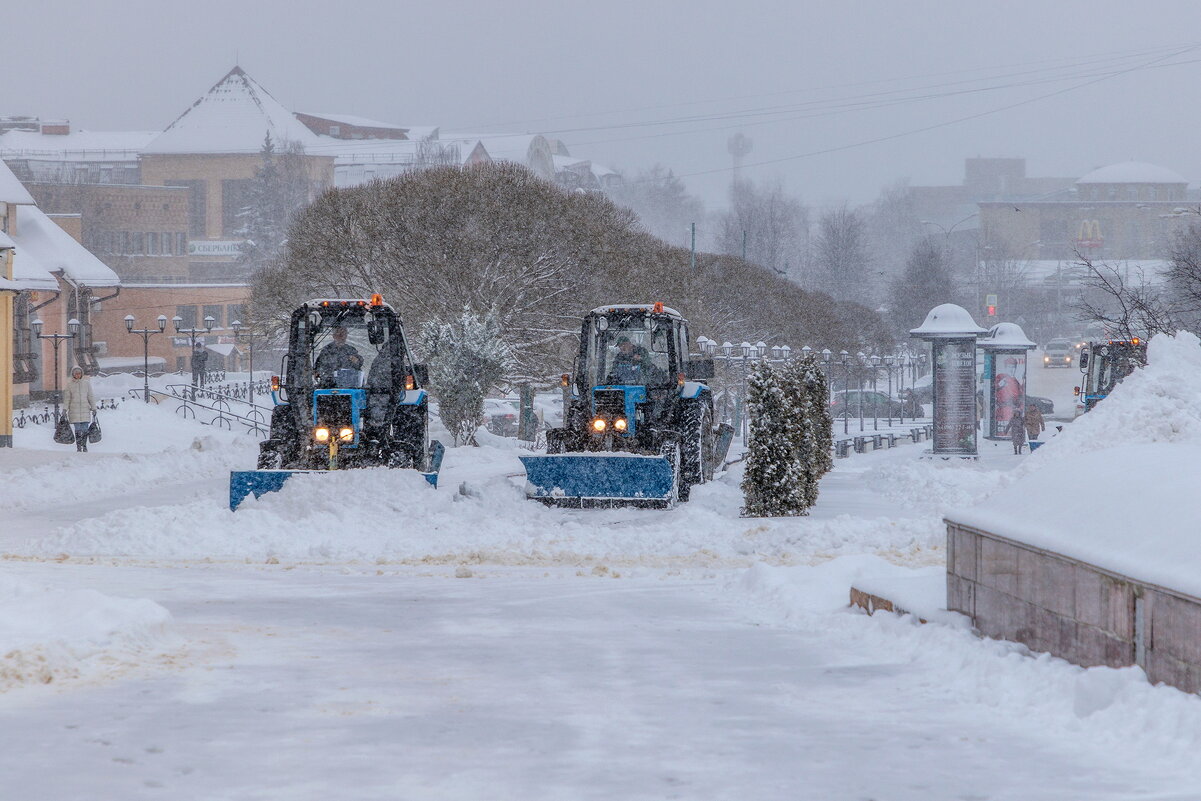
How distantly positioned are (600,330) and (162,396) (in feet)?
122

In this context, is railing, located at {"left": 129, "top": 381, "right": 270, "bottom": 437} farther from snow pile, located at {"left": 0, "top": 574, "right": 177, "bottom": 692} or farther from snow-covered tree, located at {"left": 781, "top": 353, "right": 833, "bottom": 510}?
snow pile, located at {"left": 0, "top": 574, "right": 177, "bottom": 692}

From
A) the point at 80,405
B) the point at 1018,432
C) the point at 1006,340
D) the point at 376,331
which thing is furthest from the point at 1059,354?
the point at 376,331

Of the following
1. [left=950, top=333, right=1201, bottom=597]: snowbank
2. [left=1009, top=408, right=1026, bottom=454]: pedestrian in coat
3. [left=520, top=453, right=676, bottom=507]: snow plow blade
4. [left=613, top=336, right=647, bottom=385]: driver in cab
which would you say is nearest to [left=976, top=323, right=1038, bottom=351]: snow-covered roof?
[left=1009, top=408, right=1026, bottom=454]: pedestrian in coat

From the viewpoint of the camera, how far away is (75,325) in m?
55.4

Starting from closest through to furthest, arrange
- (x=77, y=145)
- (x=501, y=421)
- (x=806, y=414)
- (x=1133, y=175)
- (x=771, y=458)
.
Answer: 1. (x=771, y=458)
2. (x=806, y=414)
3. (x=501, y=421)
4. (x=77, y=145)
5. (x=1133, y=175)

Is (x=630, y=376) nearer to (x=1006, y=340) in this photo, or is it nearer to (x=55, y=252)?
(x=1006, y=340)

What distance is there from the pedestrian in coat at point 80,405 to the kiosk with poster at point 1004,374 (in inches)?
930

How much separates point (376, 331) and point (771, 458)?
5.06 meters

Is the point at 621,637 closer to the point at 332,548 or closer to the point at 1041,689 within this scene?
the point at 1041,689

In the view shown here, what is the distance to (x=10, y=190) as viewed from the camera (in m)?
41.5

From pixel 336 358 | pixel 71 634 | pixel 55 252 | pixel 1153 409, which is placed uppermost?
pixel 55 252

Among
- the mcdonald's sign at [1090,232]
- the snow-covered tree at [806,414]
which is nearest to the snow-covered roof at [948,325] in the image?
the snow-covered tree at [806,414]

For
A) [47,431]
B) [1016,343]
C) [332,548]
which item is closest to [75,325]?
[47,431]

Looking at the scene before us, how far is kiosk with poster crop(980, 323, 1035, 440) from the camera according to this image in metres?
40.2
